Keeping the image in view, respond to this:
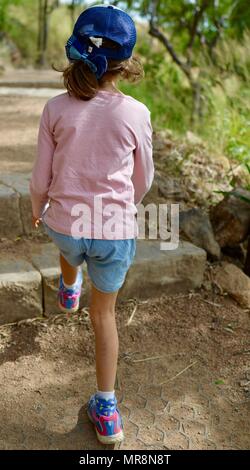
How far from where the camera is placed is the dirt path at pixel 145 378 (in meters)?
2.18

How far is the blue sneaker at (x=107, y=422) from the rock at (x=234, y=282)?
122 centimetres

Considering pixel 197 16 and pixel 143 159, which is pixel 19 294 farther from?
pixel 197 16

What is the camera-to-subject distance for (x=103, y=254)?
2.01 metres

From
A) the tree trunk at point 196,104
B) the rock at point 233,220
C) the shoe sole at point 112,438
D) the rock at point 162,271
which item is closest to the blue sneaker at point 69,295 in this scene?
the rock at point 162,271

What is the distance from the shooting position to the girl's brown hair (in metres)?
1.89

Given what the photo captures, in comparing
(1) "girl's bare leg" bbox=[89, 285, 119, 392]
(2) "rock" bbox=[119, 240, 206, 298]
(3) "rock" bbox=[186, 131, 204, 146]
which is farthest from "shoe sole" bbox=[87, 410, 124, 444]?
(3) "rock" bbox=[186, 131, 204, 146]

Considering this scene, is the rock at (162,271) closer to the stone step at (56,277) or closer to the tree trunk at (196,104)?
the stone step at (56,277)

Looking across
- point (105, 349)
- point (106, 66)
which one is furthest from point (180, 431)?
point (106, 66)

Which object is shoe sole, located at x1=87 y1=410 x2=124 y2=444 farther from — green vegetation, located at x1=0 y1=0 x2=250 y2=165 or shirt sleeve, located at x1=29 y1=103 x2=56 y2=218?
green vegetation, located at x1=0 y1=0 x2=250 y2=165

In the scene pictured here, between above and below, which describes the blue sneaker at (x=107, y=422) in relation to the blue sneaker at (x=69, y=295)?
below

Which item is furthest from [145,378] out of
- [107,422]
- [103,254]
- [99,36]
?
[99,36]

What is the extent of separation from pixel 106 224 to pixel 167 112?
4.50m

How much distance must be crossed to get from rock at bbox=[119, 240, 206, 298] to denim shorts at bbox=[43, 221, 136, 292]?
0.87 m
